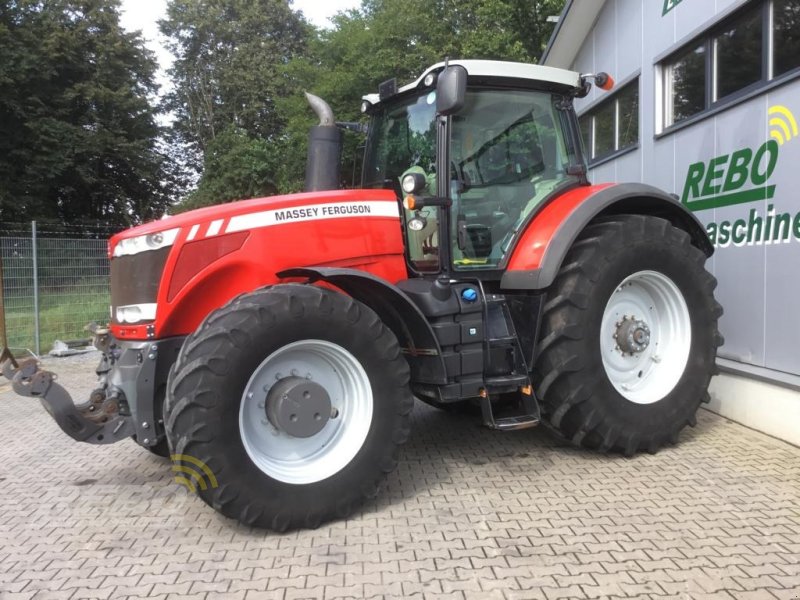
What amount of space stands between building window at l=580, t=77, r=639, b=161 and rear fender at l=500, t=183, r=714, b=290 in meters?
3.50

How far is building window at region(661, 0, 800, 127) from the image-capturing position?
4840 millimetres

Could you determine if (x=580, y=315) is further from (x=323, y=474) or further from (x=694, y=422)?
(x=323, y=474)

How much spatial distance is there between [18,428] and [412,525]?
415cm

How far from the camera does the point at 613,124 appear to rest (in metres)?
8.56

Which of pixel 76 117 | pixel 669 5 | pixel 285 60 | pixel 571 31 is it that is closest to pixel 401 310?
pixel 669 5

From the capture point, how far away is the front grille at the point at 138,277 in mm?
3422

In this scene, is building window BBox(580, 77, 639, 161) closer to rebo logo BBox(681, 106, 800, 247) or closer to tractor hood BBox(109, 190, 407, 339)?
rebo logo BBox(681, 106, 800, 247)

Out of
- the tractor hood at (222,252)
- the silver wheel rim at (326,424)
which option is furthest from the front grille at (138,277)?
the silver wheel rim at (326,424)

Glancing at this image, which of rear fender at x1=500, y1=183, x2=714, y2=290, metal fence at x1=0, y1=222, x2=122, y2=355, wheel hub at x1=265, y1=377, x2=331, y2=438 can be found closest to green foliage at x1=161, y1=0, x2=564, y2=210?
rear fender at x1=500, y1=183, x2=714, y2=290

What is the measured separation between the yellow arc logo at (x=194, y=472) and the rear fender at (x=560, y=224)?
6.88ft

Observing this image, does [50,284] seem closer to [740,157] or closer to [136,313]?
[136,313]

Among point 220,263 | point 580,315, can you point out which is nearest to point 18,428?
point 220,263

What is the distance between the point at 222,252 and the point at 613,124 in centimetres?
674

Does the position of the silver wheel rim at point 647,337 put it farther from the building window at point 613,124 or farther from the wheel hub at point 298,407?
the building window at point 613,124
